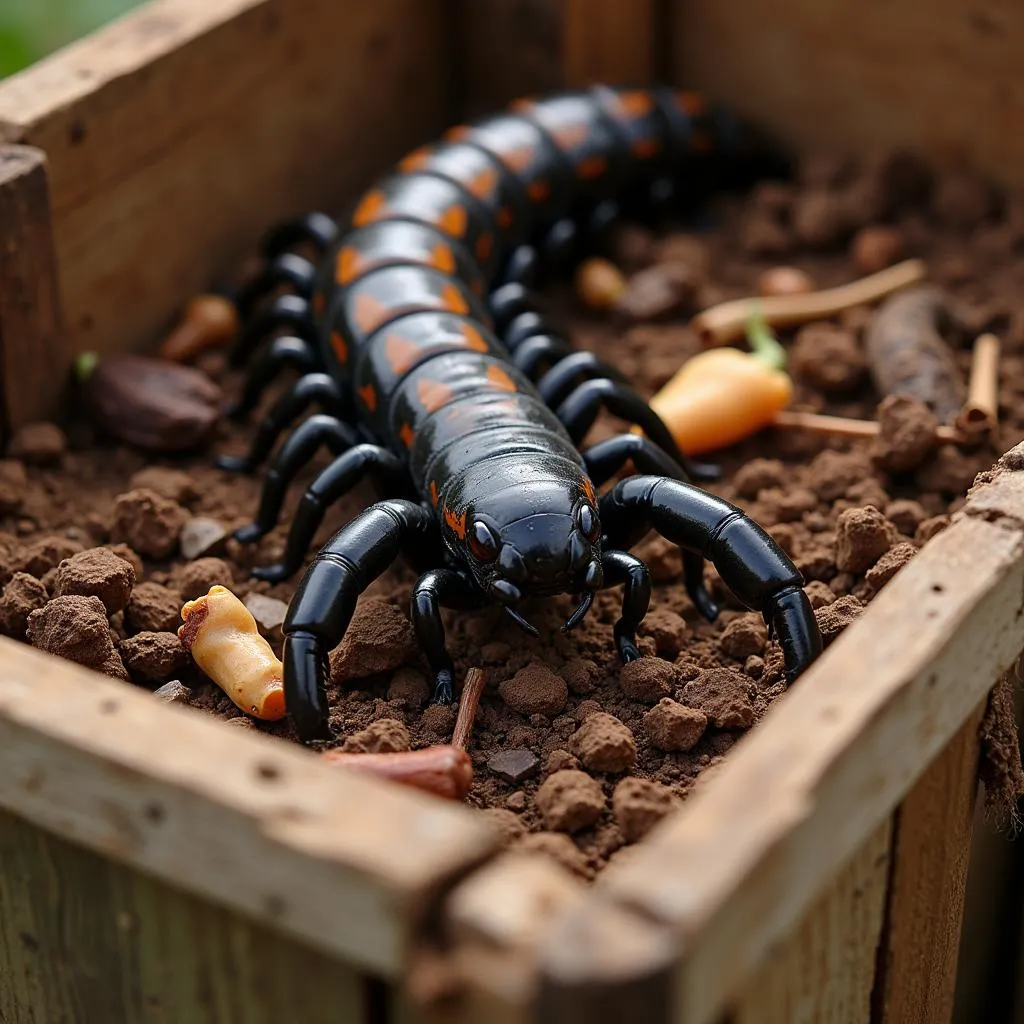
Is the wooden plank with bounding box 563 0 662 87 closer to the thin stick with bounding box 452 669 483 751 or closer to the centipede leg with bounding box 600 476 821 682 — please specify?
the centipede leg with bounding box 600 476 821 682

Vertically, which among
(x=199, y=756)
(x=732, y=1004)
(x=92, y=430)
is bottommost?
(x=92, y=430)

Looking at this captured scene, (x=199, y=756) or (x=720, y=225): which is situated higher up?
(x=199, y=756)

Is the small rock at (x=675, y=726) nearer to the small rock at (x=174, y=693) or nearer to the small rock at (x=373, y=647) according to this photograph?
the small rock at (x=373, y=647)

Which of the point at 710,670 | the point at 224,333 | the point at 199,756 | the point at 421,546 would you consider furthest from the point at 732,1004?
the point at 224,333

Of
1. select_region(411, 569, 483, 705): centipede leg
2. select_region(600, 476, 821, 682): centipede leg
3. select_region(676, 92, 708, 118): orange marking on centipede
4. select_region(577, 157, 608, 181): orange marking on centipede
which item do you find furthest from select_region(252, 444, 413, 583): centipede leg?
select_region(676, 92, 708, 118): orange marking on centipede

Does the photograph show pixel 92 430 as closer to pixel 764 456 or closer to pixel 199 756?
pixel 764 456

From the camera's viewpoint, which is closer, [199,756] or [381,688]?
[199,756]

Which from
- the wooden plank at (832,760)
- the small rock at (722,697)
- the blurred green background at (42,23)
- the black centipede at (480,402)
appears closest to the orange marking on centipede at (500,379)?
the black centipede at (480,402)

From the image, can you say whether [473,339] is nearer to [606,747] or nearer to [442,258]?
[442,258]
